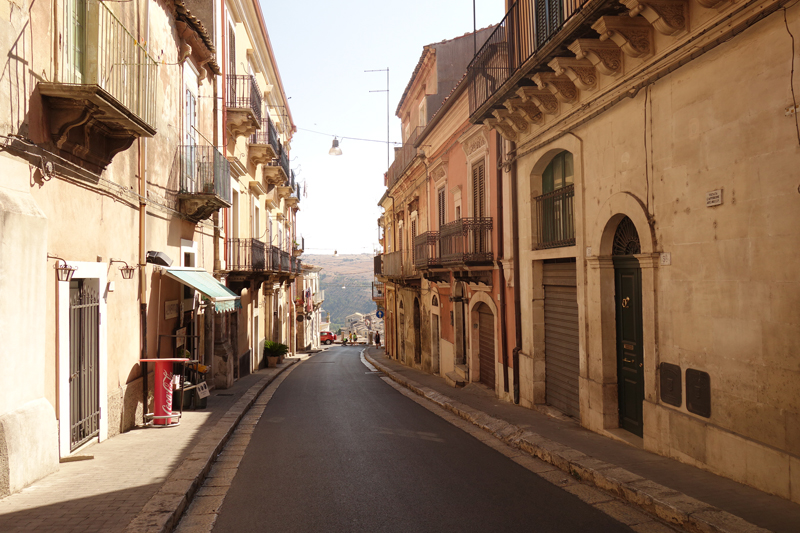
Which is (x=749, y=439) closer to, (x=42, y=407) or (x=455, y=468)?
(x=455, y=468)

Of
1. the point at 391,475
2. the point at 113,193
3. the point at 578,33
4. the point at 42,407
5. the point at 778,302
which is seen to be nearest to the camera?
the point at 778,302

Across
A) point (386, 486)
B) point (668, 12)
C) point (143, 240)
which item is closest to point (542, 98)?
point (668, 12)

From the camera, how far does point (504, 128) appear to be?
1193 cm

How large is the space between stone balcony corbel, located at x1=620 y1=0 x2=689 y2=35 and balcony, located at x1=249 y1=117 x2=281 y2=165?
1520 centimetres

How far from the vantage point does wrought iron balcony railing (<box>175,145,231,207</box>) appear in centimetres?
1179

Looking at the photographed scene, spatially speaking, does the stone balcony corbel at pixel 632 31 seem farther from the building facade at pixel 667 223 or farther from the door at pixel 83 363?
the door at pixel 83 363

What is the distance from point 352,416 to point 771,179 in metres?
7.76

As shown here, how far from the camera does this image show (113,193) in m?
8.32

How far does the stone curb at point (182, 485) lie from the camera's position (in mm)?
4918

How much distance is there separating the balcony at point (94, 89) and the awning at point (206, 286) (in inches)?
118

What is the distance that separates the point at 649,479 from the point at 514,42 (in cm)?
830

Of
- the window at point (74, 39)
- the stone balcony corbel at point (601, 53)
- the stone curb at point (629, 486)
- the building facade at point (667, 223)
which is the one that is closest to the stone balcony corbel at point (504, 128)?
the building facade at point (667, 223)

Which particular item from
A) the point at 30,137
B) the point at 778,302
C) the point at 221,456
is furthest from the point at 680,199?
the point at 30,137

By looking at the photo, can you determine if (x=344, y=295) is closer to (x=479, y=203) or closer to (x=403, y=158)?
(x=403, y=158)
